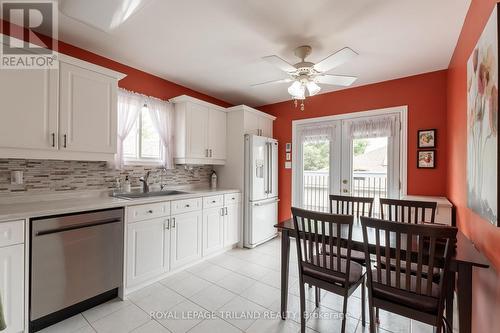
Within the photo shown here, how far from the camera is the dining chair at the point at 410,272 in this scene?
1331 mm

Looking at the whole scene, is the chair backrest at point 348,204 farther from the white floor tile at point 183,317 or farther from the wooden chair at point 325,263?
the white floor tile at point 183,317

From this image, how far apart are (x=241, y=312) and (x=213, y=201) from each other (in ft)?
5.03

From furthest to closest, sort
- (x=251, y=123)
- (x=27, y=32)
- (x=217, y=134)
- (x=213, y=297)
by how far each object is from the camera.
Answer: (x=251, y=123) → (x=217, y=134) → (x=213, y=297) → (x=27, y=32)

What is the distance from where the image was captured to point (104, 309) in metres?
2.15

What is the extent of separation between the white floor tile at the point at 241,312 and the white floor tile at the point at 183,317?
20 centimetres

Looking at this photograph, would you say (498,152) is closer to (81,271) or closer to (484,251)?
(484,251)

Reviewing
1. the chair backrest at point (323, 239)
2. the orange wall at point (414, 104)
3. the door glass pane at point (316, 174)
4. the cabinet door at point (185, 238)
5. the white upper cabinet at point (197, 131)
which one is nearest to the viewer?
the chair backrest at point (323, 239)

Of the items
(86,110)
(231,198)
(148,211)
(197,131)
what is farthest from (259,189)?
(86,110)

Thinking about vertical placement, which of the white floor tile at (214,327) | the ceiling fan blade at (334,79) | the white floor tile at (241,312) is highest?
the ceiling fan blade at (334,79)

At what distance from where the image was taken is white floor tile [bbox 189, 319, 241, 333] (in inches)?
74.7

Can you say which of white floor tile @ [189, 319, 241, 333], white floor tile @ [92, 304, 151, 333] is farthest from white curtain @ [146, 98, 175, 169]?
white floor tile @ [189, 319, 241, 333]

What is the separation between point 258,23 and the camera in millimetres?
2092

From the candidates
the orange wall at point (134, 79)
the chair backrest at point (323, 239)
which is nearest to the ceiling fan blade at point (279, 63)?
the chair backrest at point (323, 239)

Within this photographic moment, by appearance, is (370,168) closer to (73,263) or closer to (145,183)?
(145,183)
